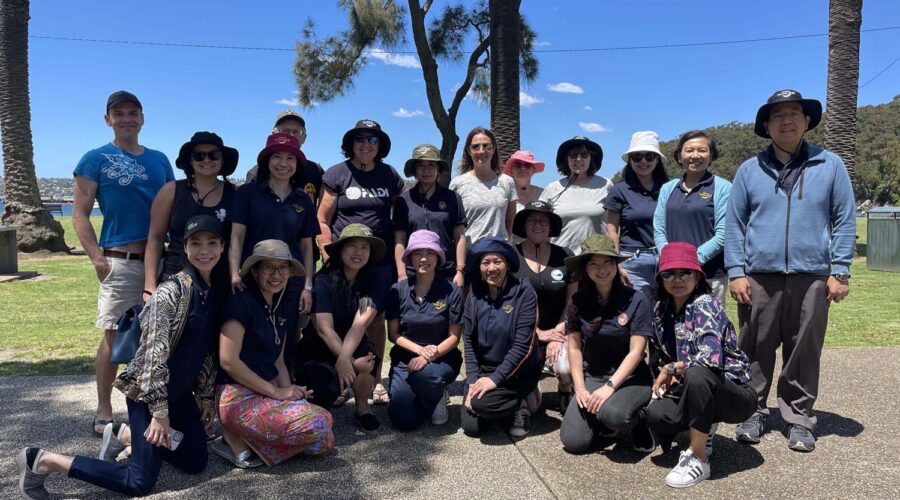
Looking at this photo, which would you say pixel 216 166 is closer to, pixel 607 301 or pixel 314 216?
pixel 314 216

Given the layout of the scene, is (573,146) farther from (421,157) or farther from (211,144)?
(211,144)

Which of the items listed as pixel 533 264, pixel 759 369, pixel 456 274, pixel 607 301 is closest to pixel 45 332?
pixel 456 274

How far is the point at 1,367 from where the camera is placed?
5.86 m

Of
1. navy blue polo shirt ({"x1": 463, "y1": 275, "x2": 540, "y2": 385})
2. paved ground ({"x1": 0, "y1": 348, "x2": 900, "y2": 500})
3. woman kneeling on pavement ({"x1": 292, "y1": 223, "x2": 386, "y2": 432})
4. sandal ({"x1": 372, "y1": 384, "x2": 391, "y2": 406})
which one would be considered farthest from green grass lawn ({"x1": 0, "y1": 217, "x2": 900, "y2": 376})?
navy blue polo shirt ({"x1": 463, "y1": 275, "x2": 540, "y2": 385})

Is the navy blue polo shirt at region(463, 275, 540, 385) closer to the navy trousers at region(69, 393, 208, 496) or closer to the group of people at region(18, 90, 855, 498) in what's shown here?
the group of people at region(18, 90, 855, 498)

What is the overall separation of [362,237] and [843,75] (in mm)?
13269

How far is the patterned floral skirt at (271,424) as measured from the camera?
3.57 m

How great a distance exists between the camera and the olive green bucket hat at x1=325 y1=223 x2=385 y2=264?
441 centimetres

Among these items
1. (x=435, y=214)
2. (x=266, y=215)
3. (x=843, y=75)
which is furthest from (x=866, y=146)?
(x=266, y=215)

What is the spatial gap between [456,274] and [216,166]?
200 centimetres

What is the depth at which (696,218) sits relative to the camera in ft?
14.5

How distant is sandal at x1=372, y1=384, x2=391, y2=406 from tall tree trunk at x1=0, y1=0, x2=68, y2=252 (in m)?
12.7

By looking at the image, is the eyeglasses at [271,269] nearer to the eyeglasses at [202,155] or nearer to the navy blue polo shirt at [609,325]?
the eyeglasses at [202,155]

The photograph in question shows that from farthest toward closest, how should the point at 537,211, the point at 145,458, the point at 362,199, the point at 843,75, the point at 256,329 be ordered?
the point at 843,75
the point at 362,199
the point at 537,211
the point at 256,329
the point at 145,458
